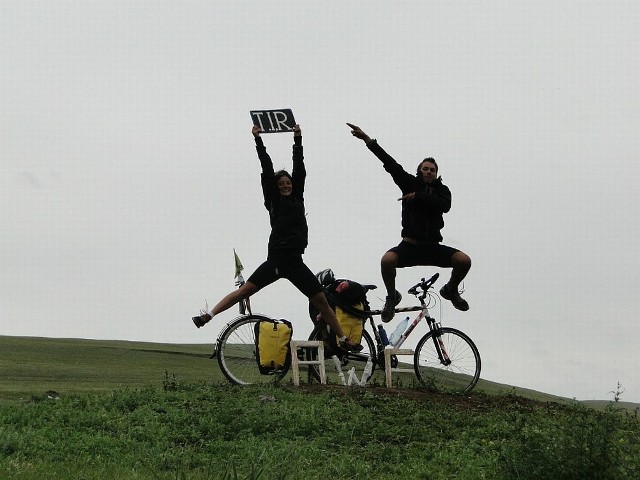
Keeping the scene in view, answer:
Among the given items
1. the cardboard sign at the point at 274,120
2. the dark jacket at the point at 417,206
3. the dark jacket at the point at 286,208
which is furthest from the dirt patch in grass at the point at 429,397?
the cardboard sign at the point at 274,120

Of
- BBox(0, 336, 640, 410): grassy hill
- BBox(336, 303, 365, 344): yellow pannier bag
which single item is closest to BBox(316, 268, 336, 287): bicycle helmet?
BBox(336, 303, 365, 344): yellow pannier bag

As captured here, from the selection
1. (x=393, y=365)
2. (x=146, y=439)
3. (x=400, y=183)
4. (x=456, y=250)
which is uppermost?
(x=400, y=183)

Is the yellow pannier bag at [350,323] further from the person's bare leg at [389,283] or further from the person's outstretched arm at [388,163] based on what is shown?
the person's outstretched arm at [388,163]

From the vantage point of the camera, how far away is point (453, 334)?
43.0 ft

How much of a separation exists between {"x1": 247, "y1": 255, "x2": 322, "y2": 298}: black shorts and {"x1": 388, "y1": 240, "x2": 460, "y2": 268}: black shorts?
1.17 meters

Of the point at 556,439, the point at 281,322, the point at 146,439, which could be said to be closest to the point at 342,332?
the point at 281,322

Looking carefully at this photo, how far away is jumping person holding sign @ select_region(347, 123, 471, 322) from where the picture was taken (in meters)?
12.2

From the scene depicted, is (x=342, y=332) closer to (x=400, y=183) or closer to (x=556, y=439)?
(x=400, y=183)

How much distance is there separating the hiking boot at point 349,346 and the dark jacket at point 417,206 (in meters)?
1.72

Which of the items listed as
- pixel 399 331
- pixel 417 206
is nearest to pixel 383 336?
pixel 399 331

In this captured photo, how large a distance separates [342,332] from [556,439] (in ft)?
17.3

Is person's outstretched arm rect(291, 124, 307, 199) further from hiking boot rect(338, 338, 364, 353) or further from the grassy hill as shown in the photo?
the grassy hill

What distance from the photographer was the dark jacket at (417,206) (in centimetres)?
1216

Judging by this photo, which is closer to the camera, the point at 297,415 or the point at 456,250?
the point at 297,415
